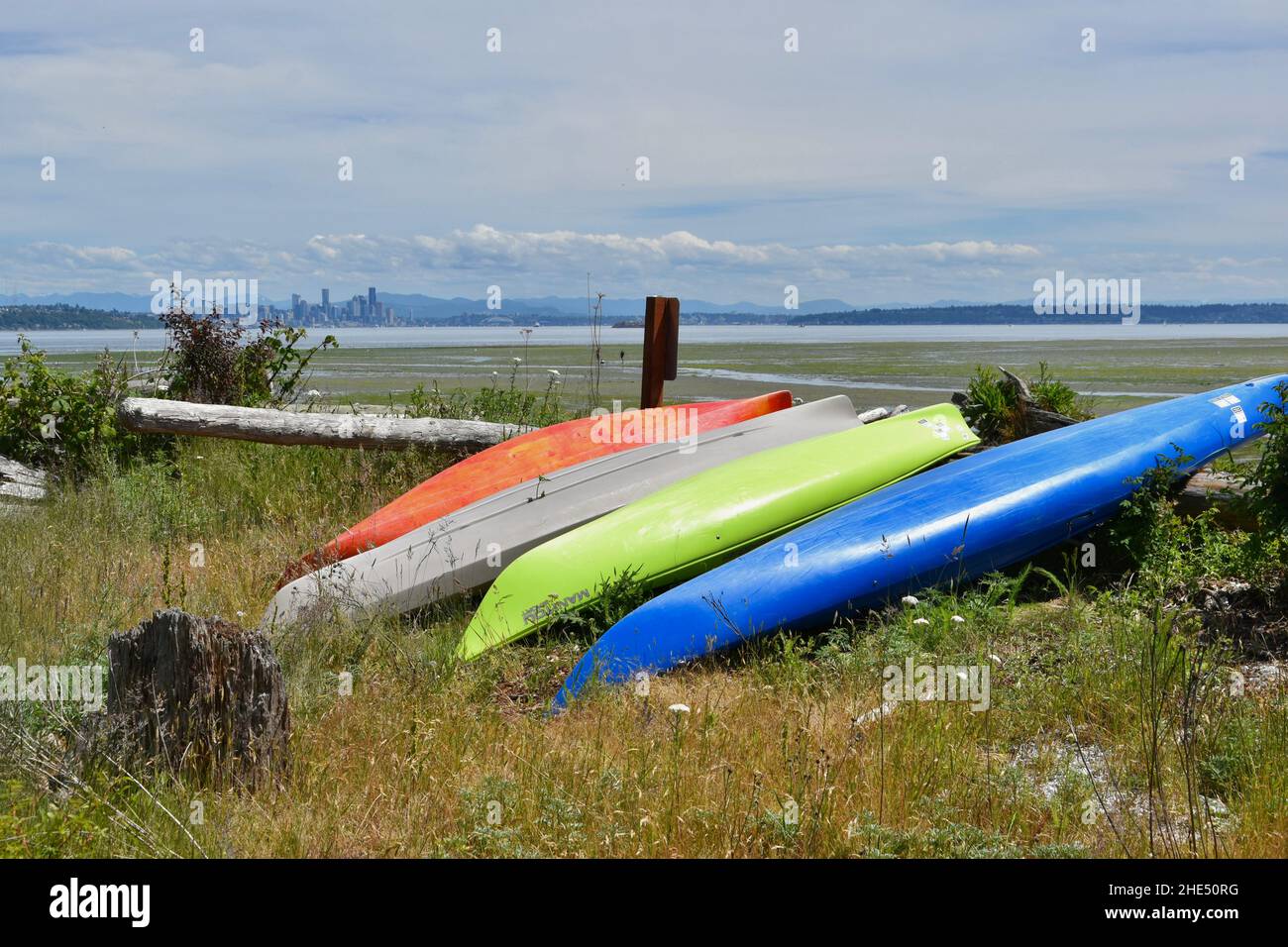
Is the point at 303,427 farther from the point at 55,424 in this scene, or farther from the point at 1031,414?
the point at 1031,414

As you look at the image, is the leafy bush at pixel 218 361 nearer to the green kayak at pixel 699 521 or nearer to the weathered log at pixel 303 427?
the weathered log at pixel 303 427

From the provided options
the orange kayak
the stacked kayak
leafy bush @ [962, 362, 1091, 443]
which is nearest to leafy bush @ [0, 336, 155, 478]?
the orange kayak

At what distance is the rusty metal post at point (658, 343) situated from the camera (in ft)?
29.1

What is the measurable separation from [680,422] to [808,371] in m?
21.1

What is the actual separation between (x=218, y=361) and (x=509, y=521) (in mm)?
4717

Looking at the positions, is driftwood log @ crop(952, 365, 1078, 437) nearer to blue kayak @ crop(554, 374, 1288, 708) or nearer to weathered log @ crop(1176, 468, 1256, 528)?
blue kayak @ crop(554, 374, 1288, 708)

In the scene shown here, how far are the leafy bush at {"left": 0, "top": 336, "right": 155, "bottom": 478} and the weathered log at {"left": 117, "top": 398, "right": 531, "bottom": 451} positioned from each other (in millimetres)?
517

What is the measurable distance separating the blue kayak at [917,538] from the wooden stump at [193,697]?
1.40 m

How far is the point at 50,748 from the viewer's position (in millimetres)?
3434

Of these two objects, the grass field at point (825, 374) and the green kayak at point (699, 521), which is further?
the grass field at point (825, 374)

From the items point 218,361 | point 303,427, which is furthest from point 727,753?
point 218,361

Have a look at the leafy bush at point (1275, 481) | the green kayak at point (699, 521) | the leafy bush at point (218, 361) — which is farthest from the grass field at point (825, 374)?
the leafy bush at point (1275, 481)

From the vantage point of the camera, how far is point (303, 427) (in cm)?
833
